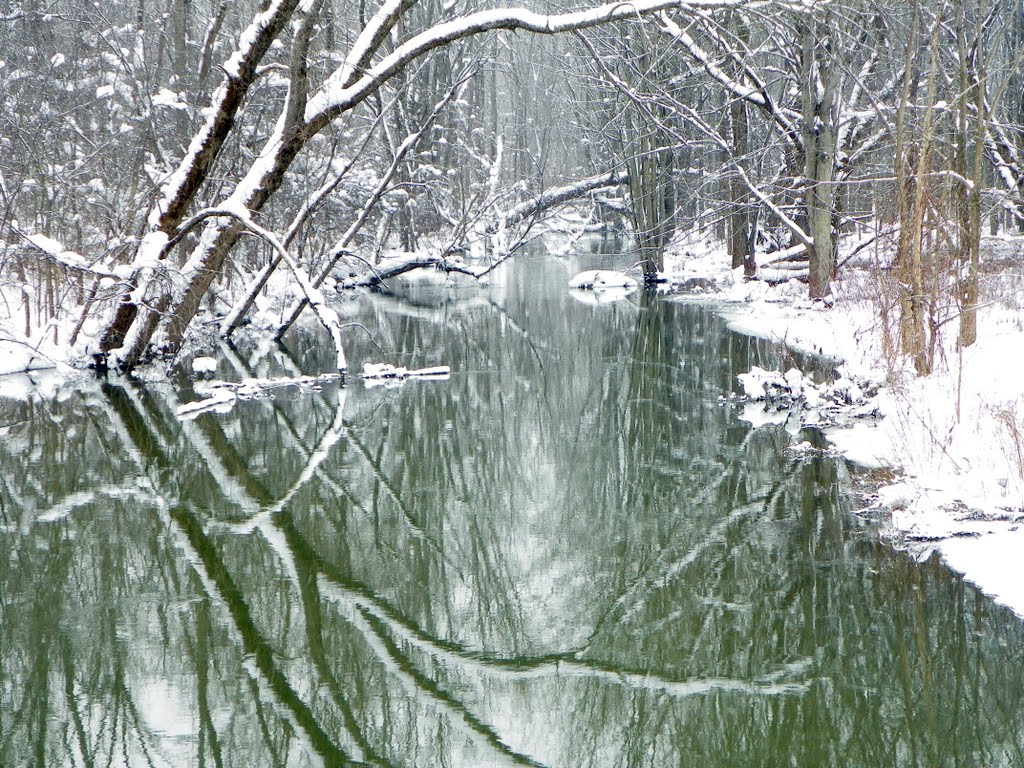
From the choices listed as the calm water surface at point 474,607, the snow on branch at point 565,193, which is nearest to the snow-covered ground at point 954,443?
the calm water surface at point 474,607

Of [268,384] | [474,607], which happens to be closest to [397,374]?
[268,384]

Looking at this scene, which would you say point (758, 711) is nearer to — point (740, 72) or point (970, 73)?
point (970, 73)

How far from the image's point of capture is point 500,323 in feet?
61.0

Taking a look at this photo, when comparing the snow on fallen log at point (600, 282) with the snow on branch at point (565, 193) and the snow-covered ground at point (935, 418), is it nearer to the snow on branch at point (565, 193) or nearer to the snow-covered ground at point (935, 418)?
the snow on branch at point (565, 193)

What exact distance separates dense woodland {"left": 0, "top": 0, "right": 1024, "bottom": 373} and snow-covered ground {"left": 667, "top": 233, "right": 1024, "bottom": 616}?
54 cm

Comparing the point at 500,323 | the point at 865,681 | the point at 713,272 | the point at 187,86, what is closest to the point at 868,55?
the point at 500,323

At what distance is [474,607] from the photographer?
5.43m

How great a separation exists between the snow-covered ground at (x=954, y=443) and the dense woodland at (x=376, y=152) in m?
0.54

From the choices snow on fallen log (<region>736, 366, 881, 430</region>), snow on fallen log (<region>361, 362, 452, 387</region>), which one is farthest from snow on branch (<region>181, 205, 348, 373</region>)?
snow on fallen log (<region>736, 366, 881, 430</region>)

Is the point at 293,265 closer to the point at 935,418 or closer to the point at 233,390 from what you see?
the point at 233,390

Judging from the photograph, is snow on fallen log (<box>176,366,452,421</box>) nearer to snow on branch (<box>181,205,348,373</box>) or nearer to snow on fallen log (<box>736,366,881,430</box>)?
snow on branch (<box>181,205,348,373</box>)

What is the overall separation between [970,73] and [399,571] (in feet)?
33.4

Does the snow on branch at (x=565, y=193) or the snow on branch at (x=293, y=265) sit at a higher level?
the snow on branch at (x=565, y=193)

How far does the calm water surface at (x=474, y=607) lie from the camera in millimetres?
4105
